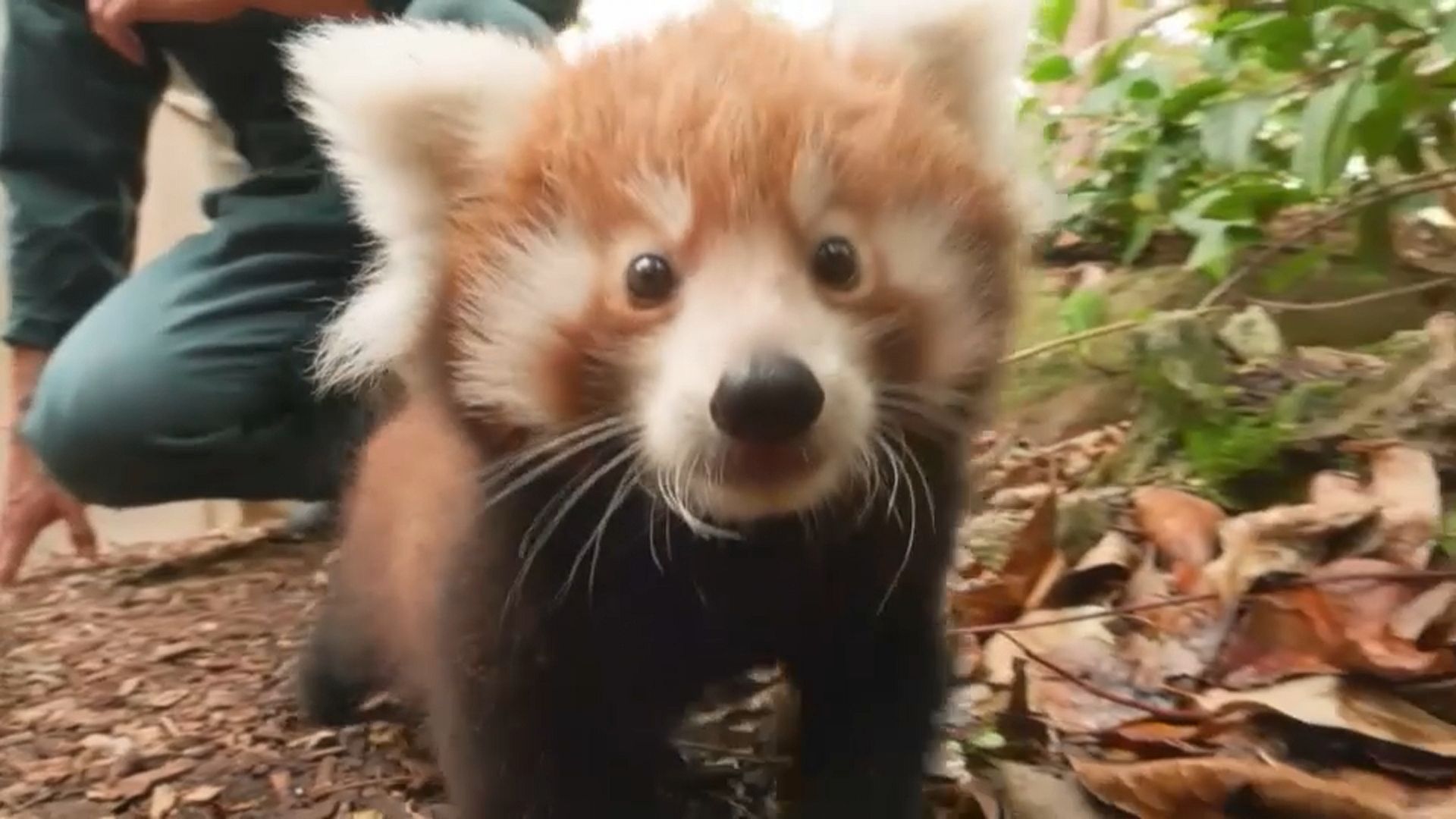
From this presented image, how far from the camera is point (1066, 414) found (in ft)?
8.43

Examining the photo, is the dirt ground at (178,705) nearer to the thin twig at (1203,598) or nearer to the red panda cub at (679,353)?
the red panda cub at (679,353)

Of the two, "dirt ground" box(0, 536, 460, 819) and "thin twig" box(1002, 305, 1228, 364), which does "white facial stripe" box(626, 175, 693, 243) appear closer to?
"dirt ground" box(0, 536, 460, 819)

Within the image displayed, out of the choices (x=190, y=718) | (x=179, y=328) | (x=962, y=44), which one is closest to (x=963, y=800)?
(x=962, y=44)

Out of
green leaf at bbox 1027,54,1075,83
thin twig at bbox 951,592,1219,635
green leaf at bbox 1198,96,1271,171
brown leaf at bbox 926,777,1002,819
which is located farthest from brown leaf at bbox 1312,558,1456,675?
green leaf at bbox 1027,54,1075,83

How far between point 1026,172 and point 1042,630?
599 mm

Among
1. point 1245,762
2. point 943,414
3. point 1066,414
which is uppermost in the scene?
point 943,414

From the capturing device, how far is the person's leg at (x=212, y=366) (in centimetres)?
229

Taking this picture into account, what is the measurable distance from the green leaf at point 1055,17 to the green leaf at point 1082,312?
0.51 metres

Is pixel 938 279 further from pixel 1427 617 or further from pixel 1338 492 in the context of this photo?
pixel 1338 492

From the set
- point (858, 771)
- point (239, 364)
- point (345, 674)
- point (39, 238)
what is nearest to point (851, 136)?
point (858, 771)

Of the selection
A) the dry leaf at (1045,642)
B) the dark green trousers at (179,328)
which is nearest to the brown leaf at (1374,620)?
the dry leaf at (1045,642)

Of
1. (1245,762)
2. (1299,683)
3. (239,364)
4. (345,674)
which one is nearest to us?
(1245,762)

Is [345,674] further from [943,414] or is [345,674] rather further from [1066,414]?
[1066,414]

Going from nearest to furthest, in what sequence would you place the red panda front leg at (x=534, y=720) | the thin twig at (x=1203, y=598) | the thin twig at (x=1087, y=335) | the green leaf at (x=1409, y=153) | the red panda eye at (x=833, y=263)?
the red panda eye at (x=833, y=263) < the red panda front leg at (x=534, y=720) < the thin twig at (x=1203, y=598) < the green leaf at (x=1409, y=153) < the thin twig at (x=1087, y=335)
